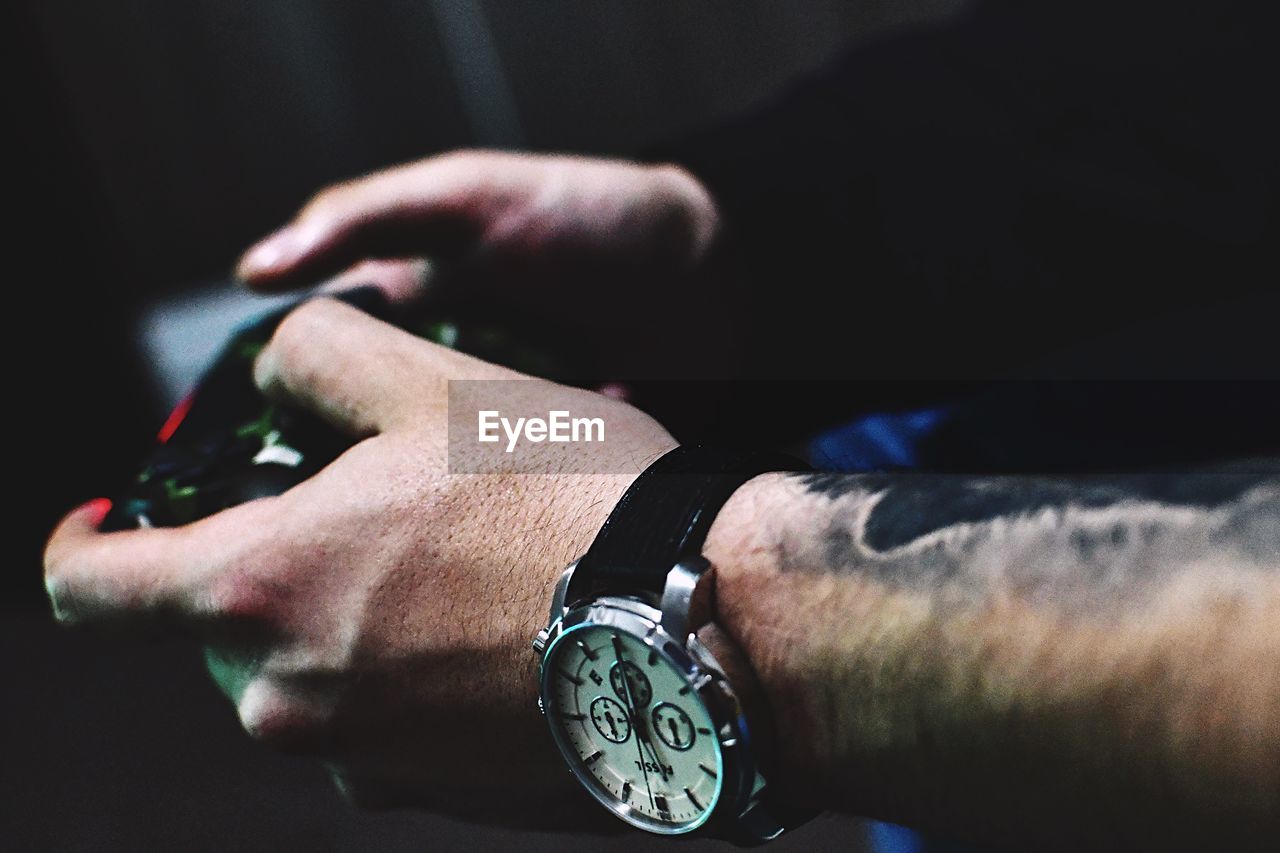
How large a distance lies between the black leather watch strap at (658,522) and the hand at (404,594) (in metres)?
0.03

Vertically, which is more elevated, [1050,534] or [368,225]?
[368,225]

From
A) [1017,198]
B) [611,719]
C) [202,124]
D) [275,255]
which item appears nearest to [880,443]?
[1017,198]

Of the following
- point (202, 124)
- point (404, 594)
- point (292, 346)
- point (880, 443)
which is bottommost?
point (880, 443)

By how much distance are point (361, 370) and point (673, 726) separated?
10.9 inches

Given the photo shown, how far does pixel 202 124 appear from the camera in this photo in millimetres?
1608

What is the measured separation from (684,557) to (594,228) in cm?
46

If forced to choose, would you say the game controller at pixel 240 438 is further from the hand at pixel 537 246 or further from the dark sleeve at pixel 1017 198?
the dark sleeve at pixel 1017 198

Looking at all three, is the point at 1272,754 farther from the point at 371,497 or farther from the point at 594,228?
the point at 594,228

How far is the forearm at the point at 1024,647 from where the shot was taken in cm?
32

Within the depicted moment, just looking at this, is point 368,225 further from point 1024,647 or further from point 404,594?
point 1024,647

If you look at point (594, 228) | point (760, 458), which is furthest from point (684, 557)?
point (594, 228)

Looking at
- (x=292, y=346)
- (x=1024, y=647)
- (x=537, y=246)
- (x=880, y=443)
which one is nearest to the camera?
(x=1024, y=647)

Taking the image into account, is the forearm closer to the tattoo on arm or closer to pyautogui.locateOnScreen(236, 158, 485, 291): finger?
the tattoo on arm

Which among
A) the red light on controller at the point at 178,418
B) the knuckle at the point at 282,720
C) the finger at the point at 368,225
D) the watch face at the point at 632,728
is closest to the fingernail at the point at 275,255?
the finger at the point at 368,225
